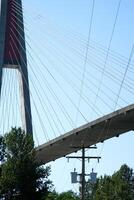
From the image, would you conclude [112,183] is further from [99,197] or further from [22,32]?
[22,32]

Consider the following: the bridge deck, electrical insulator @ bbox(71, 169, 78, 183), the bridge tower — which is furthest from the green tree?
the bridge tower

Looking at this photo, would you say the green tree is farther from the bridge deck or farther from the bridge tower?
the bridge tower

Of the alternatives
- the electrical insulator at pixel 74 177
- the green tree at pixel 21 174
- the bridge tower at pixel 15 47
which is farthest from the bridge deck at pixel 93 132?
Result: the green tree at pixel 21 174

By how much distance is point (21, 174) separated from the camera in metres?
37.4

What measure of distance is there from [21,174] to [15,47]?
1872 cm

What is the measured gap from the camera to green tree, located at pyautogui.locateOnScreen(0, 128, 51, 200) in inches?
1469

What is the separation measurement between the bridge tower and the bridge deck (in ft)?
11.1

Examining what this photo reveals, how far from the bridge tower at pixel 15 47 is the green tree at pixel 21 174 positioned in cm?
1217

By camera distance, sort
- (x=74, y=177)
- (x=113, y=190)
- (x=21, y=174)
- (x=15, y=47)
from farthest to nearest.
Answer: (x=113, y=190) < (x=15, y=47) < (x=74, y=177) < (x=21, y=174)

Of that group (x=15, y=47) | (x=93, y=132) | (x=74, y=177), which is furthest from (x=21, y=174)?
(x=15, y=47)

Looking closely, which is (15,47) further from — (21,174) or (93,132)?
(21,174)

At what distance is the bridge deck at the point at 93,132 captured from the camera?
160ft

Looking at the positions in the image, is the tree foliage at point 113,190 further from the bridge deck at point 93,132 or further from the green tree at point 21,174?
the green tree at point 21,174

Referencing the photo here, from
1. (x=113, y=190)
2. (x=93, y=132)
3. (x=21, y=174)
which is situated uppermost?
(x=93, y=132)
